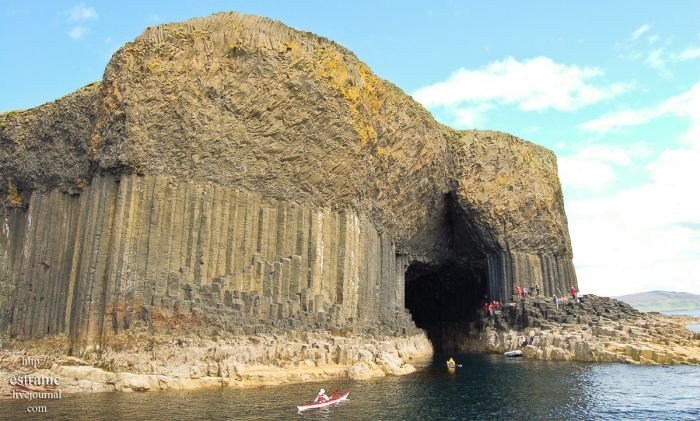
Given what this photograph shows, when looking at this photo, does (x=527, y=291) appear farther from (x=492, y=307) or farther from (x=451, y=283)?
(x=451, y=283)

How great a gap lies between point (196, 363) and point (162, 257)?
18.9 feet

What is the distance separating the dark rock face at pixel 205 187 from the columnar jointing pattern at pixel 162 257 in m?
0.08

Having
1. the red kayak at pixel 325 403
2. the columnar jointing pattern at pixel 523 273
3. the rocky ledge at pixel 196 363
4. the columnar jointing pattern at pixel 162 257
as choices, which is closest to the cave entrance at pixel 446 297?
the columnar jointing pattern at pixel 523 273

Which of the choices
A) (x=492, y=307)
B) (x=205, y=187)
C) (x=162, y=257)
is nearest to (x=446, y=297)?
(x=492, y=307)

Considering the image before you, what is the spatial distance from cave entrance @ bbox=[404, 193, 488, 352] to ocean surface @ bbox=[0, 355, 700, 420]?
75.2 ft

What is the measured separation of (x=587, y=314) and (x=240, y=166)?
2892 cm

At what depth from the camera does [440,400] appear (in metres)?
25.7

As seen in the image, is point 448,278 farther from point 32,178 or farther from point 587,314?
point 32,178

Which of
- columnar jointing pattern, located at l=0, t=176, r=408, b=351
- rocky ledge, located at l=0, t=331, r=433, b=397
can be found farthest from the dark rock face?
rocky ledge, located at l=0, t=331, r=433, b=397

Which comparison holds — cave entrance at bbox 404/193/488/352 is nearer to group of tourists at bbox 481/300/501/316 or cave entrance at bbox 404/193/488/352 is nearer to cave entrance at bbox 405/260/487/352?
cave entrance at bbox 405/260/487/352

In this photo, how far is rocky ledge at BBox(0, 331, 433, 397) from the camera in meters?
26.8

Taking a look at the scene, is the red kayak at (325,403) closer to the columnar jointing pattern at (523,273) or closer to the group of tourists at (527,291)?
the group of tourists at (527,291)

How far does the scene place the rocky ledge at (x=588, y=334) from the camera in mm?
36938

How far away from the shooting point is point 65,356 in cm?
2912
